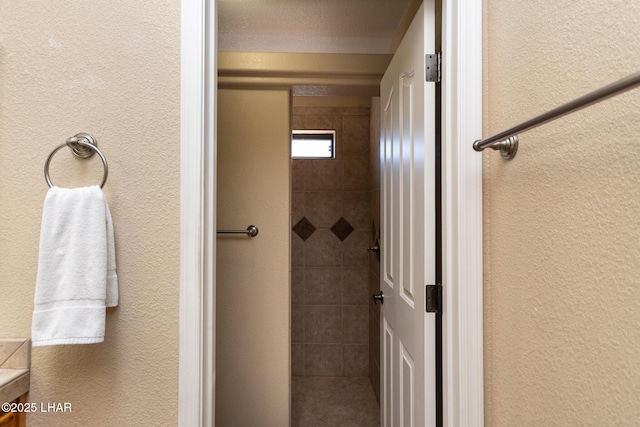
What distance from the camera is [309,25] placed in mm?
1898

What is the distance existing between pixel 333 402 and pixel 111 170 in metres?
2.45

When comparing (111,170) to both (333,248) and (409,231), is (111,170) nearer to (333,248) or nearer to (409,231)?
(409,231)

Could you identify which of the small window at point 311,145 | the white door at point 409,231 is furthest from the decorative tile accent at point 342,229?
the white door at point 409,231

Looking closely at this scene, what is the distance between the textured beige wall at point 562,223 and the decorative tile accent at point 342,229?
7.39 ft

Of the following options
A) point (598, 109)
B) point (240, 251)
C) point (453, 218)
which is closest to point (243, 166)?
point (240, 251)

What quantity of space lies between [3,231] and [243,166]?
1.28m

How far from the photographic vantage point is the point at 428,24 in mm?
1111

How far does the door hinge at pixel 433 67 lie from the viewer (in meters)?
1.08

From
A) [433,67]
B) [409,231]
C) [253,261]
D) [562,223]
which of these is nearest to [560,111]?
[562,223]

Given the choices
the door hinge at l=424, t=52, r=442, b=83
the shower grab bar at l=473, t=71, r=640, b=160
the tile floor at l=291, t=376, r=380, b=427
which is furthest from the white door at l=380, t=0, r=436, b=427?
the tile floor at l=291, t=376, r=380, b=427

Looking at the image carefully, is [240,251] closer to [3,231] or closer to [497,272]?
[3,231]

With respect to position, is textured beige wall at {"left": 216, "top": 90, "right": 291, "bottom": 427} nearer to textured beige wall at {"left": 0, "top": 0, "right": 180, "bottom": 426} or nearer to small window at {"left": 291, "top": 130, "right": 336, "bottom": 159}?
small window at {"left": 291, "top": 130, "right": 336, "bottom": 159}

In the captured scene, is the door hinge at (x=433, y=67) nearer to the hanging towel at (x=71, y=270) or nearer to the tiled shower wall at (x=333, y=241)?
the hanging towel at (x=71, y=270)

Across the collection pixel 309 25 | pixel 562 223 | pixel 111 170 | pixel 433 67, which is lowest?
pixel 562 223
